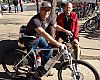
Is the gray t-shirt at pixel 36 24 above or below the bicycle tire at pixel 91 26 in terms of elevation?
above

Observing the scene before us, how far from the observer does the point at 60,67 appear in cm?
621

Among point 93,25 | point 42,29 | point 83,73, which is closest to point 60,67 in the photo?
point 83,73

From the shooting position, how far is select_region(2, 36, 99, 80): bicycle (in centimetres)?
591

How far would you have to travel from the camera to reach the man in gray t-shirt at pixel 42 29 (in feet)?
19.2

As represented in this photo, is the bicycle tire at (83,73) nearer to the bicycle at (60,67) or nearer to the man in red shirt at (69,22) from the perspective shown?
the bicycle at (60,67)

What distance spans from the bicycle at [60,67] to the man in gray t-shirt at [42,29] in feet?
0.51

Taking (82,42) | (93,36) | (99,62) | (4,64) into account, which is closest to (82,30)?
(93,36)

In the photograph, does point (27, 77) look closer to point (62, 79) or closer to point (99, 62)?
point (62, 79)

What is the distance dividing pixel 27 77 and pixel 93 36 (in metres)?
7.77

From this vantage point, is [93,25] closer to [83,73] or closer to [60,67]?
[83,73]

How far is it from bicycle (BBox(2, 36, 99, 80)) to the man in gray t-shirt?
0.16 metres

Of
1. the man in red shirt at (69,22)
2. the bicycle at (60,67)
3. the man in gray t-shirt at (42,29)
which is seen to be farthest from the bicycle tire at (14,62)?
the man in red shirt at (69,22)

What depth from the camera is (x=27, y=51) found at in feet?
21.3

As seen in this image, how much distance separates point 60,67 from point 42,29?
87cm
